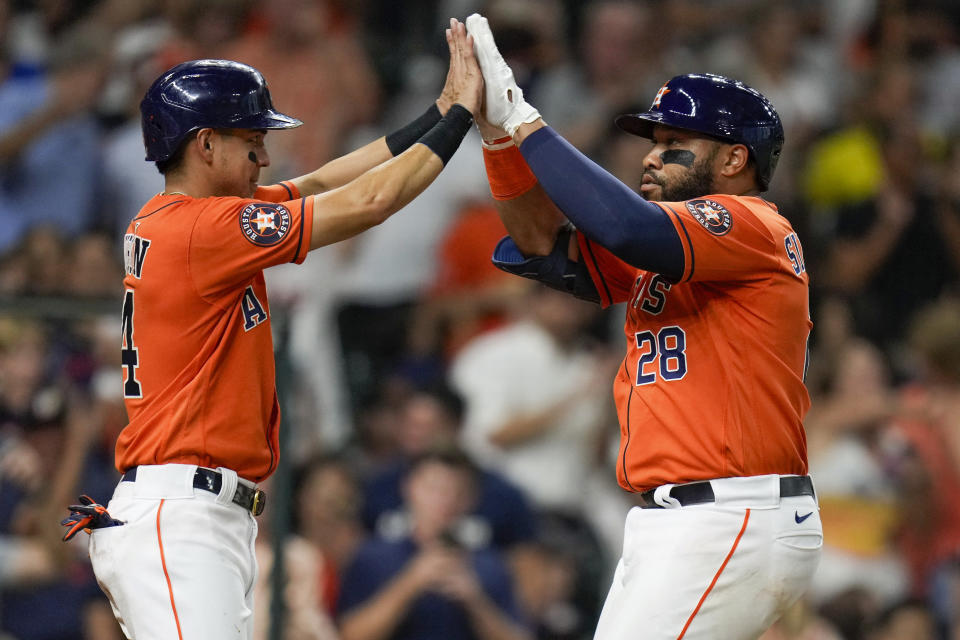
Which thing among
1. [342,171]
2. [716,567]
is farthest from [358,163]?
[716,567]

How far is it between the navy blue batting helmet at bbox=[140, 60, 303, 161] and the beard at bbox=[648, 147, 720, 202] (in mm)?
1133

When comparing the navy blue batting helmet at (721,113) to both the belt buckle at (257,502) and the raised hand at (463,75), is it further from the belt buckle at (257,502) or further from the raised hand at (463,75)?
the belt buckle at (257,502)

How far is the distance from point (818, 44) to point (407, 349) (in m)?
3.80

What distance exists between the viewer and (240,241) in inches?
135

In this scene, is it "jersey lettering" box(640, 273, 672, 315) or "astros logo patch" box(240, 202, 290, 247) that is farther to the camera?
"jersey lettering" box(640, 273, 672, 315)

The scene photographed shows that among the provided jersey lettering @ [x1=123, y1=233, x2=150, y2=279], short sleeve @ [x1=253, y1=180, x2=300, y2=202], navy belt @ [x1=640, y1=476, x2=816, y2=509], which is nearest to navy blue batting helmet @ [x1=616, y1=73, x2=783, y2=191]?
navy belt @ [x1=640, y1=476, x2=816, y2=509]

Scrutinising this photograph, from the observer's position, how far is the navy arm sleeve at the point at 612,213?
10.8ft

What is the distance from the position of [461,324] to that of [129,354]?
3475 mm

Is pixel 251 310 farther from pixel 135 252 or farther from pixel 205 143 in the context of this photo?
pixel 205 143

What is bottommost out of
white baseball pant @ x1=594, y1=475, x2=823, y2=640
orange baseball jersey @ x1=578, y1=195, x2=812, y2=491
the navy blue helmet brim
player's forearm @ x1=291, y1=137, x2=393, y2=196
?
white baseball pant @ x1=594, y1=475, x2=823, y2=640

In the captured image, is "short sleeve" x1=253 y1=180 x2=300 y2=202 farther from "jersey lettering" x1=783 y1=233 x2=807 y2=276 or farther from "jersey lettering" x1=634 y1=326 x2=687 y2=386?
"jersey lettering" x1=783 y1=233 x2=807 y2=276

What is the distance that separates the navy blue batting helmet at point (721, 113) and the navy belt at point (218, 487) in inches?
60.3

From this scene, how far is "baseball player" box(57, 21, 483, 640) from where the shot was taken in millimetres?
3395

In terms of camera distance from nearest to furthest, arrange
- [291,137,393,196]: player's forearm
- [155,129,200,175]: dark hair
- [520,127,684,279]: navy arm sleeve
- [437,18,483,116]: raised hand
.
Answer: [520,127,684,279]: navy arm sleeve
[155,129,200,175]: dark hair
[437,18,483,116]: raised hand
[291,137,393,196]: player's forearm
